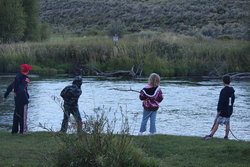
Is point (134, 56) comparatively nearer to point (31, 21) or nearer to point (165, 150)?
point (31, 21)

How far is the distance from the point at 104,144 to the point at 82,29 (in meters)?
57.1

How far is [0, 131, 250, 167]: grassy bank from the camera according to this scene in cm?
880

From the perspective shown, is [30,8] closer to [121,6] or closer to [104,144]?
[121,6]

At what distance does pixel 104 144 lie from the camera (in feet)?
24.9

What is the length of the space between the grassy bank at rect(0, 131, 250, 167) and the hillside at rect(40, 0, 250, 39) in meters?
39.0

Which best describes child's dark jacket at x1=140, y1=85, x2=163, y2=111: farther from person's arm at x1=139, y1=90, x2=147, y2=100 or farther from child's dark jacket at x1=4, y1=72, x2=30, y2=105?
child's dark jacket at x1=4, y1=72, x2=30, y2=105

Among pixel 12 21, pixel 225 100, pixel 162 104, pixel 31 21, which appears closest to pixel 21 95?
pixel 225 100

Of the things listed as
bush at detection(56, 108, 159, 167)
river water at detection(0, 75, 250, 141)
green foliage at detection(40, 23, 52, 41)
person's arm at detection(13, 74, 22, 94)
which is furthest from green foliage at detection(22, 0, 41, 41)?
bush at detection(56, 108, 159, 167)

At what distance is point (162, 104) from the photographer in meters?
20.6

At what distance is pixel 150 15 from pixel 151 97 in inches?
2208

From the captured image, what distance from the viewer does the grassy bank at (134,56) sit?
3262 cm

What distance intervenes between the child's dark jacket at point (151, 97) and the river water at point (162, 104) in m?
0.48

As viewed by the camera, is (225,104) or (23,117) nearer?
(225,104)

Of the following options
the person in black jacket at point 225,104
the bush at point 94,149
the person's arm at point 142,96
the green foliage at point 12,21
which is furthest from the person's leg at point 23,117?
the green foliage at point 12,21
